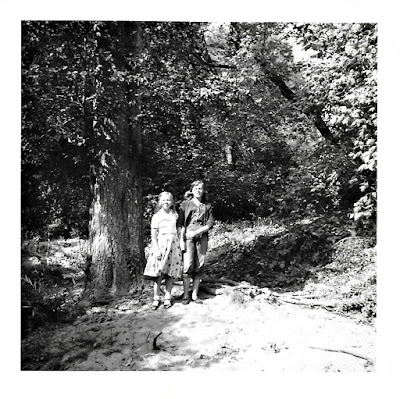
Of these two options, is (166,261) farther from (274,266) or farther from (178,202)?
(274,266)

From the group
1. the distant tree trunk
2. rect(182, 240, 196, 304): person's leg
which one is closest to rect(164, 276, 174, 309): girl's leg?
rect(182, 240, 196, 304): person's leg

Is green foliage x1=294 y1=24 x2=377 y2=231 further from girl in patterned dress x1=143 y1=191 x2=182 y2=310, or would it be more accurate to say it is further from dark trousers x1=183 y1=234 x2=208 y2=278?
girl in patterned dress x1=143 y1=191 x2=182 y2=310

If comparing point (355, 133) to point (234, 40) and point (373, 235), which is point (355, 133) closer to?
point (373, 235)

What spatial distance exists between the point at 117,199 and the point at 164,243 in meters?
0.98

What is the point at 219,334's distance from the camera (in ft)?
15.5

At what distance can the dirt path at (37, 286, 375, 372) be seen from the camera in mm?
4418

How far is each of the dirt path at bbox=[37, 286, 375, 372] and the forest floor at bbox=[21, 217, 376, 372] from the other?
0.01 m

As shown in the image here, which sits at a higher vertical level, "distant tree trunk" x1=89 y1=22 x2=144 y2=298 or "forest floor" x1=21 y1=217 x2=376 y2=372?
"distant tree trunk" x1=89 y1=22 x2=144 y2=298

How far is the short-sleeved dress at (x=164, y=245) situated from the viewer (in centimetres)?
492

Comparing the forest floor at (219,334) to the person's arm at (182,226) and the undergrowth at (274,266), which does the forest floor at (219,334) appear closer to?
the undergrowth at (274,266)

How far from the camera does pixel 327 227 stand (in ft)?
24.2


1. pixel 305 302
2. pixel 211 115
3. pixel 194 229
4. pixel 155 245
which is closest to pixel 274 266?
pixel 305 302

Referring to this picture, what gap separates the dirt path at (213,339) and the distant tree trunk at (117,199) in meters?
0.43
